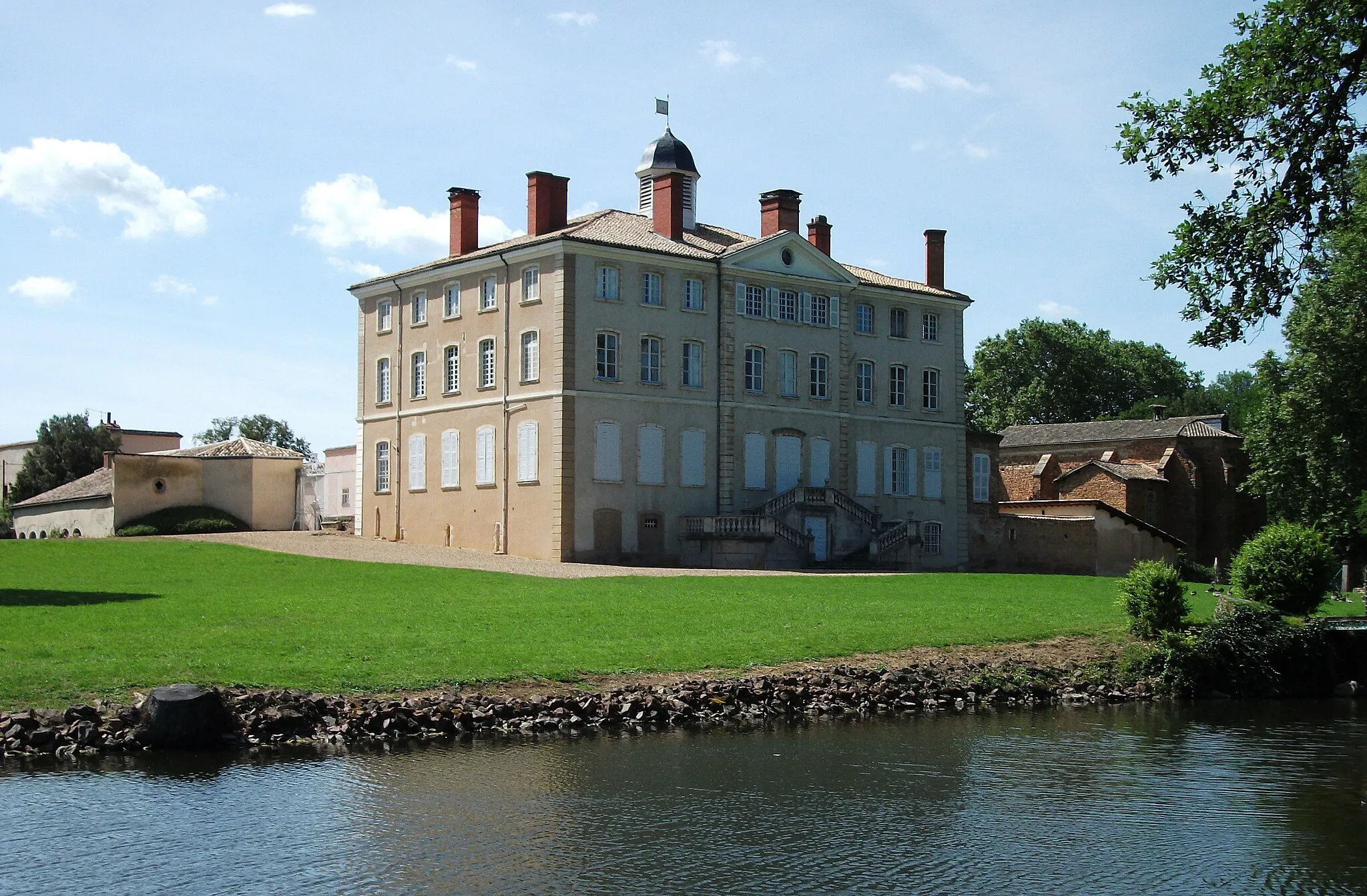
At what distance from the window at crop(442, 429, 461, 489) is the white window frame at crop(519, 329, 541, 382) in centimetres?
376

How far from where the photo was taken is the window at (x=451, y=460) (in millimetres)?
48250

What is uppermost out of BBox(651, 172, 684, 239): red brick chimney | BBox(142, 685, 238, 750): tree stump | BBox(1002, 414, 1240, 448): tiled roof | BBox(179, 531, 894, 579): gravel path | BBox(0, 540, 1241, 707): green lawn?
BBox(651, 172, 684, 239): red brick chimney

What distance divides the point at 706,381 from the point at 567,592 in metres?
18.3

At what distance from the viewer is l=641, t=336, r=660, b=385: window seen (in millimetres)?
46844

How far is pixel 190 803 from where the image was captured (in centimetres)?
1361

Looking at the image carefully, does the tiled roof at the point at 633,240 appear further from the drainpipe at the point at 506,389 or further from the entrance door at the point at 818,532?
the entrance door at the point at 818,532

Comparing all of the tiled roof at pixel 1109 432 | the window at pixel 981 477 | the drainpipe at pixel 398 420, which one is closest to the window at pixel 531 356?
the drainpipe at pixel 398 420

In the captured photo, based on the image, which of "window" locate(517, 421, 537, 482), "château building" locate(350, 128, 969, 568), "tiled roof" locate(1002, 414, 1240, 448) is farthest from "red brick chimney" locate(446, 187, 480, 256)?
"tiled roof" locate(1002, 414, 1240, 448)

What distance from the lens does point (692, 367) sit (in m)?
47.9

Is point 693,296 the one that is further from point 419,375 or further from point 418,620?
point 418,620

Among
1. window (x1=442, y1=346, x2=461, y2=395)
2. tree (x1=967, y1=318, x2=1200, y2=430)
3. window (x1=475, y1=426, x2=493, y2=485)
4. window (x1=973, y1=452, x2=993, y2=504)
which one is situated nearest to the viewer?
window (x1=475, y1=426, x2=493, y2=485)

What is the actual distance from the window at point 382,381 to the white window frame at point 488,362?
5413 millimetres

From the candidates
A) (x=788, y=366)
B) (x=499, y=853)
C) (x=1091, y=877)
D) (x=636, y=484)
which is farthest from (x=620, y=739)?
(x=788, y=366)

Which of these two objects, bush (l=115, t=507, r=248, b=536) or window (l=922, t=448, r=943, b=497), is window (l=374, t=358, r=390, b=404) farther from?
window (l=922, t=448, r=943, b=497)
